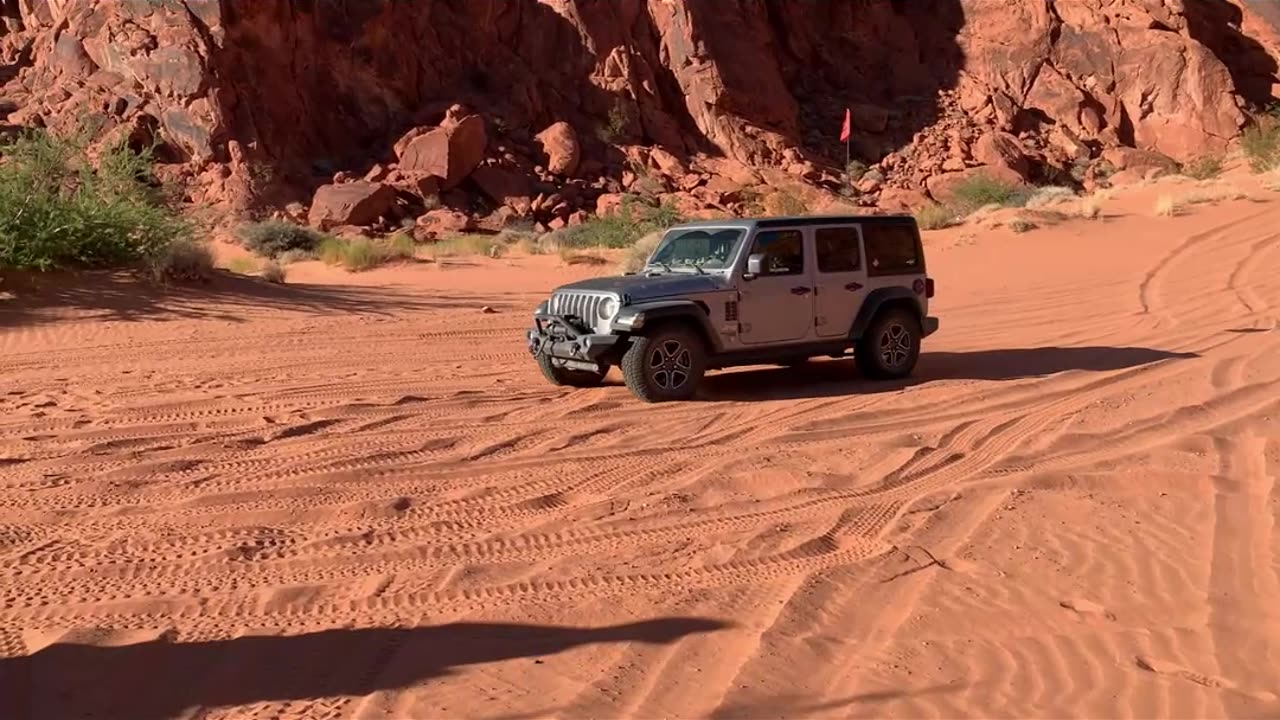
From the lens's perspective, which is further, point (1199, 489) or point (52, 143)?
point (52, 143)

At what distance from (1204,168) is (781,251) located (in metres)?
30.2

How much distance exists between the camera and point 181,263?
1742 cm

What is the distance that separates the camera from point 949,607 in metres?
5.39

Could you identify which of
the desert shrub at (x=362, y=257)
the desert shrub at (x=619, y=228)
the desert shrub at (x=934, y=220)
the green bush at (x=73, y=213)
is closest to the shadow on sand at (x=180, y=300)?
the green bush at (x=73, y=213)

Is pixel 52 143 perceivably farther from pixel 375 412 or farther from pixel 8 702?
pixel 8 702

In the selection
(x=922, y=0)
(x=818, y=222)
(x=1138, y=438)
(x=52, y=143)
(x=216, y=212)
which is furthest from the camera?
(x=922, y=0)

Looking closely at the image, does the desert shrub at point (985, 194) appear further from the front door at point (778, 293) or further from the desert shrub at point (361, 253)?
the front door at point (778, 293)

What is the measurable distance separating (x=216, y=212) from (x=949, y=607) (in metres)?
30.3

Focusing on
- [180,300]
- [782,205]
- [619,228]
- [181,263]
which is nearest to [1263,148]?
[782,205]

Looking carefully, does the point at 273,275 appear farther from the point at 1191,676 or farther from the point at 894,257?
the point at 1191,676

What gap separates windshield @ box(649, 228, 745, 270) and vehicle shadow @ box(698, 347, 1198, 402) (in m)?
1.17

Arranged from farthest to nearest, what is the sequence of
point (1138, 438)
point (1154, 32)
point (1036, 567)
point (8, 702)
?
1. point (1154, 32)
2. point (1138, 438)
3. point (1036, 567)
4. point (8, 702)

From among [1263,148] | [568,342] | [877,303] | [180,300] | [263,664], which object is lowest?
[263,664]

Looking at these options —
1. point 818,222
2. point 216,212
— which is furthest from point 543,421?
point 216,212
